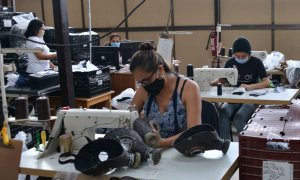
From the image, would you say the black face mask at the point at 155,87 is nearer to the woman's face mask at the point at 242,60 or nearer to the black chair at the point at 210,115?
the black chair at the point at 210,115

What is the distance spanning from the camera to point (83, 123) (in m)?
2.10

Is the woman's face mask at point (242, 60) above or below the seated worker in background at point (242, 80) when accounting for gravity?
above

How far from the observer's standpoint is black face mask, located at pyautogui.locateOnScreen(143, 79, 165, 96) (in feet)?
7.81

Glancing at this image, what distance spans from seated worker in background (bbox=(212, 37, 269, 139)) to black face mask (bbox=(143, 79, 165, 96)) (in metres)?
1.49

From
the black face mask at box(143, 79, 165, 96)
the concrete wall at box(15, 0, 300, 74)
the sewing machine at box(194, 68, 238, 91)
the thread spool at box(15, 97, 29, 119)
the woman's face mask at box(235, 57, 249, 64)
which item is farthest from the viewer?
the concrete wall at box(15, 0, 300, 74)

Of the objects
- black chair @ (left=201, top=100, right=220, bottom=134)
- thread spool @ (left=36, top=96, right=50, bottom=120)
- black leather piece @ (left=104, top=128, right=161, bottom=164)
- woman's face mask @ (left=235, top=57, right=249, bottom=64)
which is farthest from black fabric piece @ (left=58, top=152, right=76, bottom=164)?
woman's face mask @ (left=235, top=57, right=249, bottom=64)

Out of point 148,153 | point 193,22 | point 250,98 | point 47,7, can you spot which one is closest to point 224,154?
point 148,153

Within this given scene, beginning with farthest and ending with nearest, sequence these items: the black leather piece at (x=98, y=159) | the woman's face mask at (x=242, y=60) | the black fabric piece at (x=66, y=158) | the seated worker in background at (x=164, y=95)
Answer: the woman's face mask at (x=242, y=60) < the seated worker in background at (x=164, y=95) < the black fabric piece at (x=66, y=158) < the black leather piece at (x=98, y=159)

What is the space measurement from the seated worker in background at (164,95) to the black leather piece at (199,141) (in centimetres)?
35

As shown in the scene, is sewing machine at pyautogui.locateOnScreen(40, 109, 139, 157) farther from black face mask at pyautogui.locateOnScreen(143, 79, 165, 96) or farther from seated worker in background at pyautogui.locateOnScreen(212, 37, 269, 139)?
seated worker in background at pyautogui.locateOnScreen(212, 37, 269, 139)

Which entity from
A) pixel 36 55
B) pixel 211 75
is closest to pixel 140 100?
pixel 211 75


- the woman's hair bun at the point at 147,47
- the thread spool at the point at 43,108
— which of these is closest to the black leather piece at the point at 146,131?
the woman's hair bun at the point at 147,47

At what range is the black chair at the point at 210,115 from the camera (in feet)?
8.22

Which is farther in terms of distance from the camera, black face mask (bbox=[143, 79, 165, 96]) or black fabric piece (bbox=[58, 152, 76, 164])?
black face mask (bbox=[143, 79, 165, 96])
